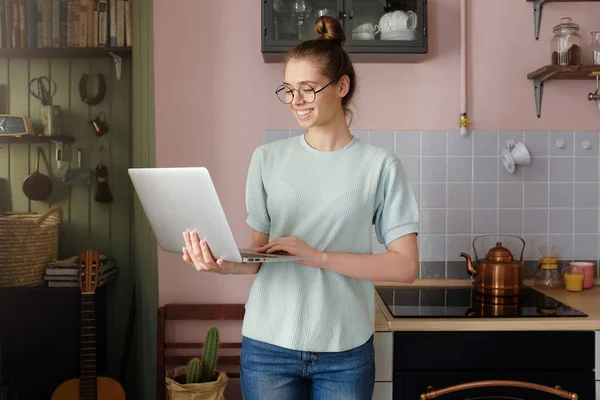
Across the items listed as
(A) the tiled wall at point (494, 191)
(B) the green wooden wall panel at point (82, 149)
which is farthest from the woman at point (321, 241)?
(B) the green wooden wall panel at point (82, 149)

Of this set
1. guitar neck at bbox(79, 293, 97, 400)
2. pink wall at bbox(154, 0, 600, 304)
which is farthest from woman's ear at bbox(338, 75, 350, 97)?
guitar neck at bbox(79, 293, 97, 400)

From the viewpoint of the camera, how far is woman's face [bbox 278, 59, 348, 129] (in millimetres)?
1369

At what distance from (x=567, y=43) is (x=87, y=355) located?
2104mm

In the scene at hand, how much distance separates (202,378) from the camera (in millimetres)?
2207

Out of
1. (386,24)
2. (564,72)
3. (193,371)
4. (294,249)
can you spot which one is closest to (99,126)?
(193,371)

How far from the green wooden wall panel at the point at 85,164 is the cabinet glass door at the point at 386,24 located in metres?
1.23

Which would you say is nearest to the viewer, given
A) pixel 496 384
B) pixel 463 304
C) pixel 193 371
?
pixel 496 384

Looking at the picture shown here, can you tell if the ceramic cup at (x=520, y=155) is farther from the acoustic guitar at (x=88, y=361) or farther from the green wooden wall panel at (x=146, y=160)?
the acoustic guitar at (x=88, y=361)

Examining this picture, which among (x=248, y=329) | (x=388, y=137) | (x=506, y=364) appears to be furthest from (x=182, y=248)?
(x=388, y=137)

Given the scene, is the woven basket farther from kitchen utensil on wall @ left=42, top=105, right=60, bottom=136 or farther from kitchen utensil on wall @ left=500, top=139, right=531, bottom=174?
kitchen utensil on wall @ left=500, top=139, right=531, bottom=174

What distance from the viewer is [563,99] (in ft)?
8.01

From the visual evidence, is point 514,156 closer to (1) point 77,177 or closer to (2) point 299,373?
(2) point 299,373

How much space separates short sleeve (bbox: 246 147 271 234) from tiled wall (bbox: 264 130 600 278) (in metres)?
0.95

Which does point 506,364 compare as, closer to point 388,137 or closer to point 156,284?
point 388,137
